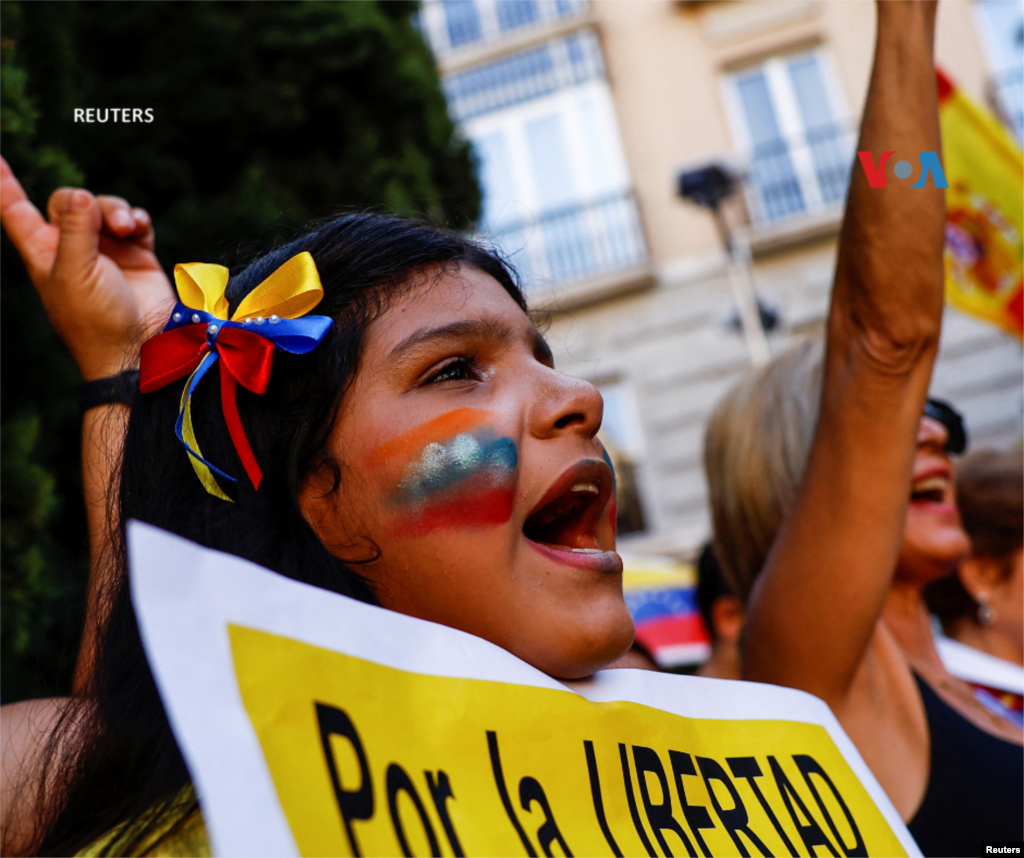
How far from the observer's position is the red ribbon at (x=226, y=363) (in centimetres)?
118

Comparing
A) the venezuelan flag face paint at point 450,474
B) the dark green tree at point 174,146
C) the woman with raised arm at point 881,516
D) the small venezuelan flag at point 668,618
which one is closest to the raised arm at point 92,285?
the dark green tree at point 174,146

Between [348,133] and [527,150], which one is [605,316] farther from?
[348,133]

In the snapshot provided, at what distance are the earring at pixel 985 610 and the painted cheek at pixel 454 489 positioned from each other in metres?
2.93

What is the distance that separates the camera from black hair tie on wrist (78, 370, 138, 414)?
5.10 feet

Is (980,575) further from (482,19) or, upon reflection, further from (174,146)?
(482,19)

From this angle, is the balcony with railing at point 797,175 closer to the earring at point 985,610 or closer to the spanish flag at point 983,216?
the spanish flag at point 983,216

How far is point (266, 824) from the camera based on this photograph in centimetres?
69

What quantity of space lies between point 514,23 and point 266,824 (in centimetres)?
1391

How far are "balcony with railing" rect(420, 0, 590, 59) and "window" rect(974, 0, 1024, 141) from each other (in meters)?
5.10

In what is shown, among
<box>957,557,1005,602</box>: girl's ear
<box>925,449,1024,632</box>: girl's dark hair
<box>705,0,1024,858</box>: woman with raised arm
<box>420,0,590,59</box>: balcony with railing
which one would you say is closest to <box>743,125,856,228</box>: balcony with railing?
<box>420,0,590,59</box>: balcony with railing

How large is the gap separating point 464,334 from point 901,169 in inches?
30.6

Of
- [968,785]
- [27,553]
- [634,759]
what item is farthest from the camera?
[27,553]

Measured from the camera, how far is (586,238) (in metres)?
12.5

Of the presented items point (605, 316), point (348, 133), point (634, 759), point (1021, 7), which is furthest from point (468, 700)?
point (1021, 7)
